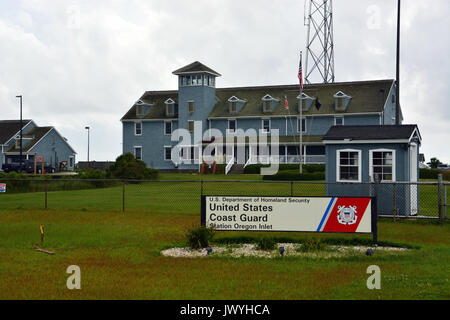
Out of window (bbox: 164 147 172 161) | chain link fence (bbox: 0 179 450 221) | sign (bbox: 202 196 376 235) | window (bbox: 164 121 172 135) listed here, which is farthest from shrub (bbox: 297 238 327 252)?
window (bbox: 164 121 172 135)

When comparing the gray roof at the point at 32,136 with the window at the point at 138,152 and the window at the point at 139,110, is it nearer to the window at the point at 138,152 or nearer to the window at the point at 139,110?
the window at the point at 138,152

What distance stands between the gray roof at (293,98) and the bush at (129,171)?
17495mm

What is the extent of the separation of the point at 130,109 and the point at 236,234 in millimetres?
56080

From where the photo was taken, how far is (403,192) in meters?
24.6

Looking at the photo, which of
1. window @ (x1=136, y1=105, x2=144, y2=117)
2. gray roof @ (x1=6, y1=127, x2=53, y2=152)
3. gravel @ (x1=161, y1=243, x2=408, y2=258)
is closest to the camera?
gravel @ (x1=161, y1=243, x2=408, y2=258)

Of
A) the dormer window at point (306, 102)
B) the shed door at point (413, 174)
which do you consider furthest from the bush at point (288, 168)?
the shed door at point (413, 174)

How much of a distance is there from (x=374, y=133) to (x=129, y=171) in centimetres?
2754

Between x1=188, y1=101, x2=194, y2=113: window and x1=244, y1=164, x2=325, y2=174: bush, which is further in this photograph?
x1=188, y1=101, x2=194, y2=113: window

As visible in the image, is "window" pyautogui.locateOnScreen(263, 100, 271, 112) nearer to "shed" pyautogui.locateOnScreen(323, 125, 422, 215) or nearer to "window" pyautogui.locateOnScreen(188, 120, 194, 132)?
"window" pyautogui.locateOnScreen(188, 120, 194, 132)

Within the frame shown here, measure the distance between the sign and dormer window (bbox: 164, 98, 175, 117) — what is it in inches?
2075

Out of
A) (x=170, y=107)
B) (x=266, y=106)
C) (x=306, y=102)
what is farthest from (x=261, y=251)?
(x=170, y=107)

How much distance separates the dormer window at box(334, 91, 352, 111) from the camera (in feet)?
199

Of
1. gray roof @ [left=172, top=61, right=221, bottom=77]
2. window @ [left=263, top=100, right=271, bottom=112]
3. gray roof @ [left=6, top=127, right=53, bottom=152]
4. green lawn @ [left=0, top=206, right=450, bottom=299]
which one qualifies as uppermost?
gray roof @ [left=172, top=61, right=221, bottom=77]
